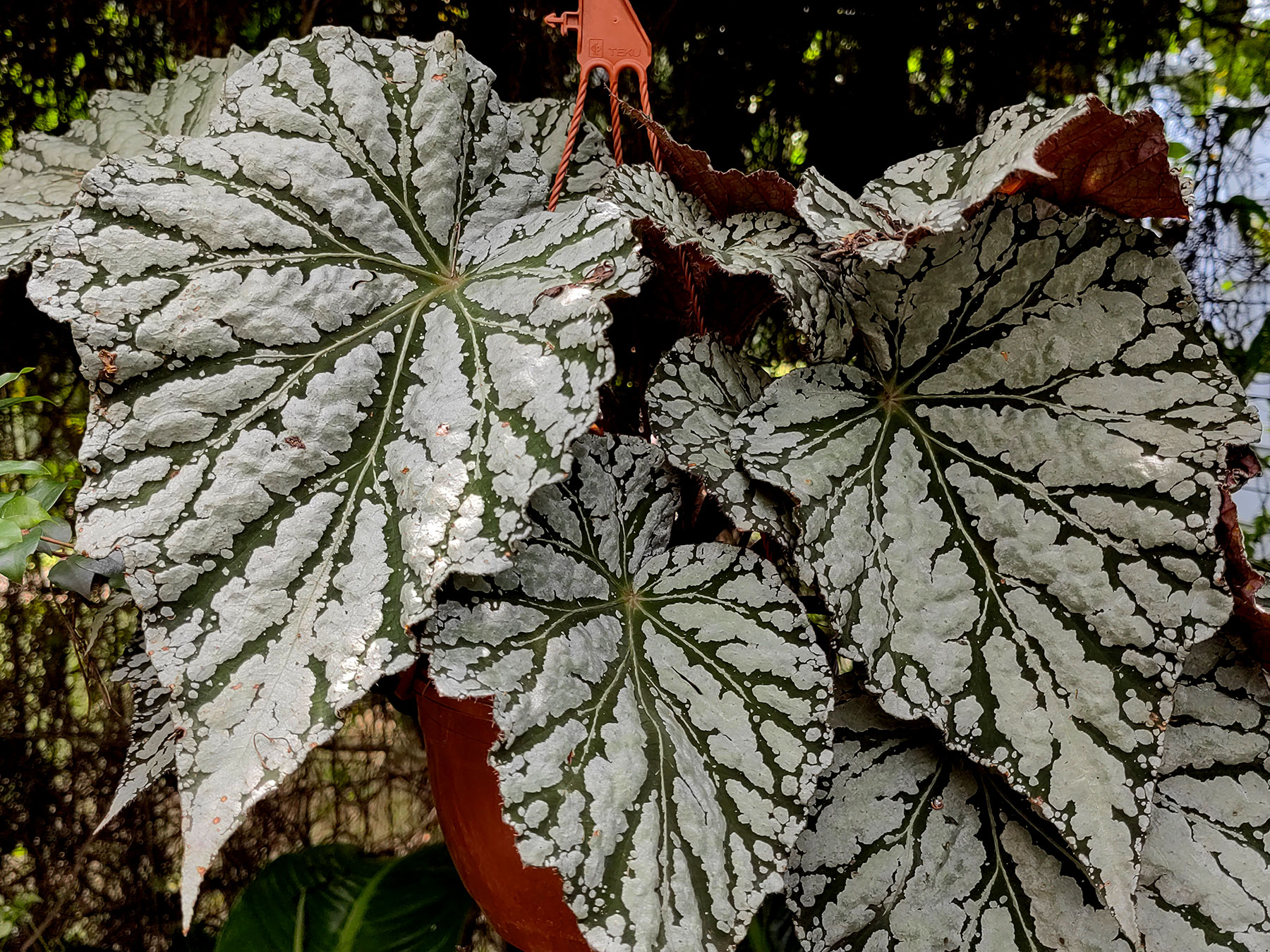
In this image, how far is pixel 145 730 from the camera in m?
0.82

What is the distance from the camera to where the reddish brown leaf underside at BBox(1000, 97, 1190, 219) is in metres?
0.67

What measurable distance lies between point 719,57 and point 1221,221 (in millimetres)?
1037

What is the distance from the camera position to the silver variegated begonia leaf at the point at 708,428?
749 millimetres

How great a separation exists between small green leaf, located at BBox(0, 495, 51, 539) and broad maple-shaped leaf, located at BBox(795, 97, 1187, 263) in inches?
32.2

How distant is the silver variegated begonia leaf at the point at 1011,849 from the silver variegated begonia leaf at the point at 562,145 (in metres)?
0.66

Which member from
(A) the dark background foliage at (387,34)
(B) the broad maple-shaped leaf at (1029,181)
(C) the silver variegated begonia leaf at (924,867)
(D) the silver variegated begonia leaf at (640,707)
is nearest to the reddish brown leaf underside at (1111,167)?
(B) the broad maple-shaped leaf at (1029,181)

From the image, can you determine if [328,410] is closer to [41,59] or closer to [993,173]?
[993,173]

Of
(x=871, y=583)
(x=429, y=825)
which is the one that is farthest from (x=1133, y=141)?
(x=429, y=825)

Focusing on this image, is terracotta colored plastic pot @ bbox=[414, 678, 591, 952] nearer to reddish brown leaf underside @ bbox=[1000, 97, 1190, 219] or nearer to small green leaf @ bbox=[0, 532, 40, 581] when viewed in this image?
small green leaf @ bbox=[0, 532, 40, 581]

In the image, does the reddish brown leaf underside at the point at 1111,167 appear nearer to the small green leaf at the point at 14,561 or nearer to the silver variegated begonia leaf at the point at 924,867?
the silver variegated begonia leaf at the point at 924,867

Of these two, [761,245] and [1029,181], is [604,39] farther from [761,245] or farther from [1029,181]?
[1029,181]

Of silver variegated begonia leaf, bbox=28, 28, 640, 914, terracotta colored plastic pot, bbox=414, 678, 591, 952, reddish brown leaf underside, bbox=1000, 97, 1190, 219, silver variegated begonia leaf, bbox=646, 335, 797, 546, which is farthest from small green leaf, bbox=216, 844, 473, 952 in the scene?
reddish brown leaf underside, bbox=1000, 97, 1190, 219

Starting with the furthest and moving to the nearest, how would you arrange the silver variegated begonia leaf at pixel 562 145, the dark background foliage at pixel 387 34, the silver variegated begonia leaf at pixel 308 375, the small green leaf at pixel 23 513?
1. the dark background foliage at pixel 387 34
2. the silver variegated begonia leaf at pixel 562 145
3. the small green leaf at pixel 23 513
4. the silver variegated begonia leaf at pixel 308 375

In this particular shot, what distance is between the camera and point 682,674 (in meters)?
0.73
